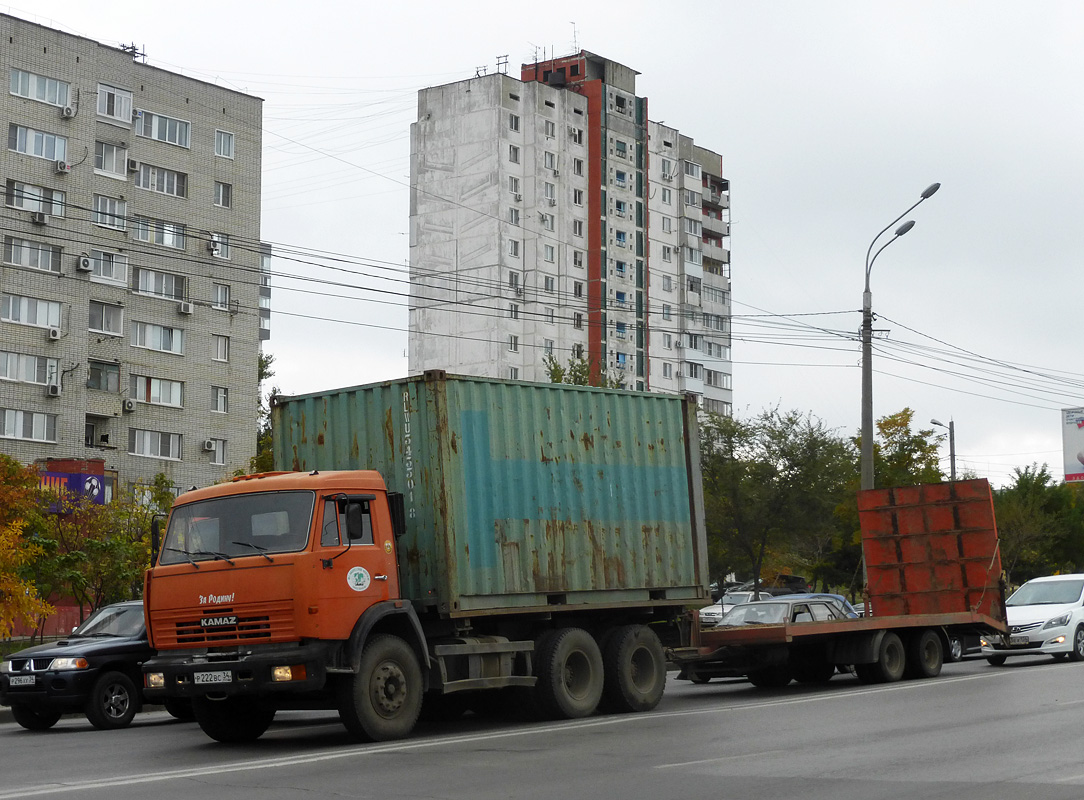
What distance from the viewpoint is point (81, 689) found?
16.6 meters

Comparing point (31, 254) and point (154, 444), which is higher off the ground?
point (31, 254)

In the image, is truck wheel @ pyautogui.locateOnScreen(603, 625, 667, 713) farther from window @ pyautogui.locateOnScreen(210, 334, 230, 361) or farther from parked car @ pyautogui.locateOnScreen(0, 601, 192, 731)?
window @ pyautogui.locateOnScreen(210, 334, 230, 361)

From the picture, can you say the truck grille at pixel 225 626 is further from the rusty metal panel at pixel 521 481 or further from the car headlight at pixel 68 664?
the car headlight at pixel 68 664

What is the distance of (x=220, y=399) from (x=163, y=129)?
11114 mm

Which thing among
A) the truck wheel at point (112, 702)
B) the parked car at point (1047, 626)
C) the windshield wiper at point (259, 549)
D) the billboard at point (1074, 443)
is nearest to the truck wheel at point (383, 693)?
the windshield wiper at point (259, 549)

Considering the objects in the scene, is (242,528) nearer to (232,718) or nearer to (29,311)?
(232,718)

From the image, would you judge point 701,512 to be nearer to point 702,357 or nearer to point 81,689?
point 81,689

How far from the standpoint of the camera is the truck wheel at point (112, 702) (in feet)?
54.7

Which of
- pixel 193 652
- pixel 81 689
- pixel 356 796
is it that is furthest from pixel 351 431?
pixel 356 796

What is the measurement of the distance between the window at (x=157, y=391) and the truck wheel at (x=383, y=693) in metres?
44.2

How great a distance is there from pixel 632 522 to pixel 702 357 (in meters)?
87.3

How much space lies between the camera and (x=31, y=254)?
174ft

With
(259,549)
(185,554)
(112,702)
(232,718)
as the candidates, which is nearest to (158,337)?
(112,702)

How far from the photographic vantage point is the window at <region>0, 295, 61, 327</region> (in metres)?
52.0
